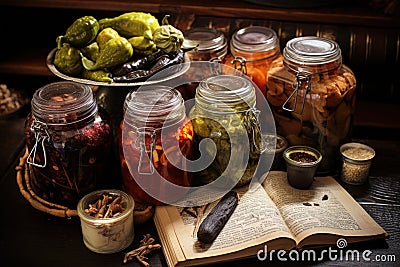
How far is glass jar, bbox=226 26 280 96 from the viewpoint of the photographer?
126 centimetres

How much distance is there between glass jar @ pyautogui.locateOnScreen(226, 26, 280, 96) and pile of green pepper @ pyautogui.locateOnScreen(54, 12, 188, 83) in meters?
0.15

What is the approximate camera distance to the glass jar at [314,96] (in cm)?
118

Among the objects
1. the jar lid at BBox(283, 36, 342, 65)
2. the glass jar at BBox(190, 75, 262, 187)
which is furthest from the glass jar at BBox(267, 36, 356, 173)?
the glass jar at BBox(190, 75, 262, 187)

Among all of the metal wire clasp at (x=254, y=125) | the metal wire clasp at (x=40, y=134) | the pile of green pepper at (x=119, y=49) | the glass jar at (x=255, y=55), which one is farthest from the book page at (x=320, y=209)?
the metal wire clasp at (x=40, y=134)

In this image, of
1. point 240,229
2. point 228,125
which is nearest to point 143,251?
point 240,229

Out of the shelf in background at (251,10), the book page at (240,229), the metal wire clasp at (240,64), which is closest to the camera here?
the book page at (240,229)

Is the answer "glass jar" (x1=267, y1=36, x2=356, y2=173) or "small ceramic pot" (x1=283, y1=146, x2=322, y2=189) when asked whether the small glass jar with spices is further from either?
"small ceramic pot" (x1=283, y1=146, x2=322, y2=189)

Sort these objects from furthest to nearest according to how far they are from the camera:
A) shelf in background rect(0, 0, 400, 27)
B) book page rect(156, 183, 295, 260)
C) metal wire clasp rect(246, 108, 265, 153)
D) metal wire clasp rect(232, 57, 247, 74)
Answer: shelf in background rect(0, 0, 400, 27) < metal wire clasp rect(232, 57, 247, 74) < metal wire clasp rect(246, 108, 265, 153) < book page rect(156, 183, 295, 260)

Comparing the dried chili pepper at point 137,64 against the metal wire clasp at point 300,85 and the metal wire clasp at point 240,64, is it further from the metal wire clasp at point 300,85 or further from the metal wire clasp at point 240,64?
the metal wire clasp at point 300,85

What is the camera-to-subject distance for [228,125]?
3.66 ft

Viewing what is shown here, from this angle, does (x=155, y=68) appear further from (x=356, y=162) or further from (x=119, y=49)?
(x=356, y=162)

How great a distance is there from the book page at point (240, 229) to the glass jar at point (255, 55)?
284mm

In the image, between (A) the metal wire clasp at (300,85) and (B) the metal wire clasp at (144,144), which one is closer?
(B) the metal wire clasp at (144,144)

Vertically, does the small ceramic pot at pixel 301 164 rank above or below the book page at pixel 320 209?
above
